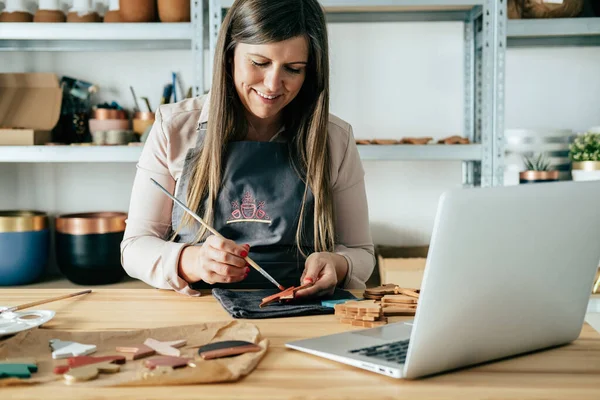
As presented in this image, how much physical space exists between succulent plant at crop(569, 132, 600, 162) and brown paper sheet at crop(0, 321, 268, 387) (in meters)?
1.97

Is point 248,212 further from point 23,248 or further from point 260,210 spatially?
point 23,248

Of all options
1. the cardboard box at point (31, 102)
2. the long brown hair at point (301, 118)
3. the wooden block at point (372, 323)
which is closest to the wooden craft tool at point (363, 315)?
the wooden block at point (372, 323)

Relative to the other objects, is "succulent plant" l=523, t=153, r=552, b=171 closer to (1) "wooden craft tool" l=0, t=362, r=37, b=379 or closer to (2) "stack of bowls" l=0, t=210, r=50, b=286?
(2) "stack of bowls" l=0, t=210, r=50, b=286

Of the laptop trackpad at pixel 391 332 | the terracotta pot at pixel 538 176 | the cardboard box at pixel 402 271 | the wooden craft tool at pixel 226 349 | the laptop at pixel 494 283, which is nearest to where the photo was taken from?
the laptop at pixel 494 283

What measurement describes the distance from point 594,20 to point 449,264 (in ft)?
6.89

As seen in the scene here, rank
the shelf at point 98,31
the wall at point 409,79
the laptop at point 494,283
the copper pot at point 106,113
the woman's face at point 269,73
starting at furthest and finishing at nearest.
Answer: the wall at point 409,79 < the copper pot at point 106,113 < the shelf at point 98,31 < the woman's face at point 269,73 < the laptop at point 494,283

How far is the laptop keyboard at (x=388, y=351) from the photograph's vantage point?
88 cm

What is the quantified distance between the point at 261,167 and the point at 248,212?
113mm

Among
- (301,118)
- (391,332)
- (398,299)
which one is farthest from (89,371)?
(301,118)

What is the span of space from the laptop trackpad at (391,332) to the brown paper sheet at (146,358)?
160mm

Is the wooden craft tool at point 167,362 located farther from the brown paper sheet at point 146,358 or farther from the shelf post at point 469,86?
the shelf post at point 469,86

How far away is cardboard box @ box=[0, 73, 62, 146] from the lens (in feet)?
9.02

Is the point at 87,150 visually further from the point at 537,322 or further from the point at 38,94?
the point at 537,322

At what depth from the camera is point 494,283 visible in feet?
2.76
